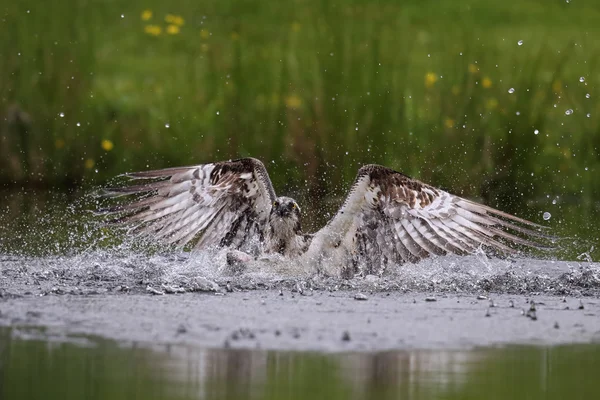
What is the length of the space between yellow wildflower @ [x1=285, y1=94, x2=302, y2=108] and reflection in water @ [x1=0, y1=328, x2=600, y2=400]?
812cm

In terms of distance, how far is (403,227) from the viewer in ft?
29.6

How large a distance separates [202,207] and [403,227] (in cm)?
168

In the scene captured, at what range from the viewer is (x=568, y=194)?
1380cm

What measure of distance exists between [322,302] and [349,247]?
1.56 meters

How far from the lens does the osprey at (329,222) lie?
28.9 feet

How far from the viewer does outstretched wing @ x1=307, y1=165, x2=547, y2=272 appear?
8812mm

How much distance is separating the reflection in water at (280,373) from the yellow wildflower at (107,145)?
25.2 feet

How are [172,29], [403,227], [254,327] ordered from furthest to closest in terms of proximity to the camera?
[172,29], [403,227], [254,327]

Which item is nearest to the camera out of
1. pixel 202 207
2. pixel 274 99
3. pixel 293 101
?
pixel 202 207

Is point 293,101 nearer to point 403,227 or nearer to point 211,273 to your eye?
point 403,227

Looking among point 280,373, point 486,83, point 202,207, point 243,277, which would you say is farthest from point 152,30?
point 280,373

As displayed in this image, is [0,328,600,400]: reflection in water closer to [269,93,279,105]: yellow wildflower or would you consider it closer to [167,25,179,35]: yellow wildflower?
[269,93,279,105]: yellow wildflower

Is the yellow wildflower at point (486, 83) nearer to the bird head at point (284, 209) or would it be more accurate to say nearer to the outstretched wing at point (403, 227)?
the outstretched wing at point (403, 227)

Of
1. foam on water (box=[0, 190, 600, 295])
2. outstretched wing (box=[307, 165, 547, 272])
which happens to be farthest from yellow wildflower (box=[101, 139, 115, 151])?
outstretched wing (box=[307, 165, 547, 272])
